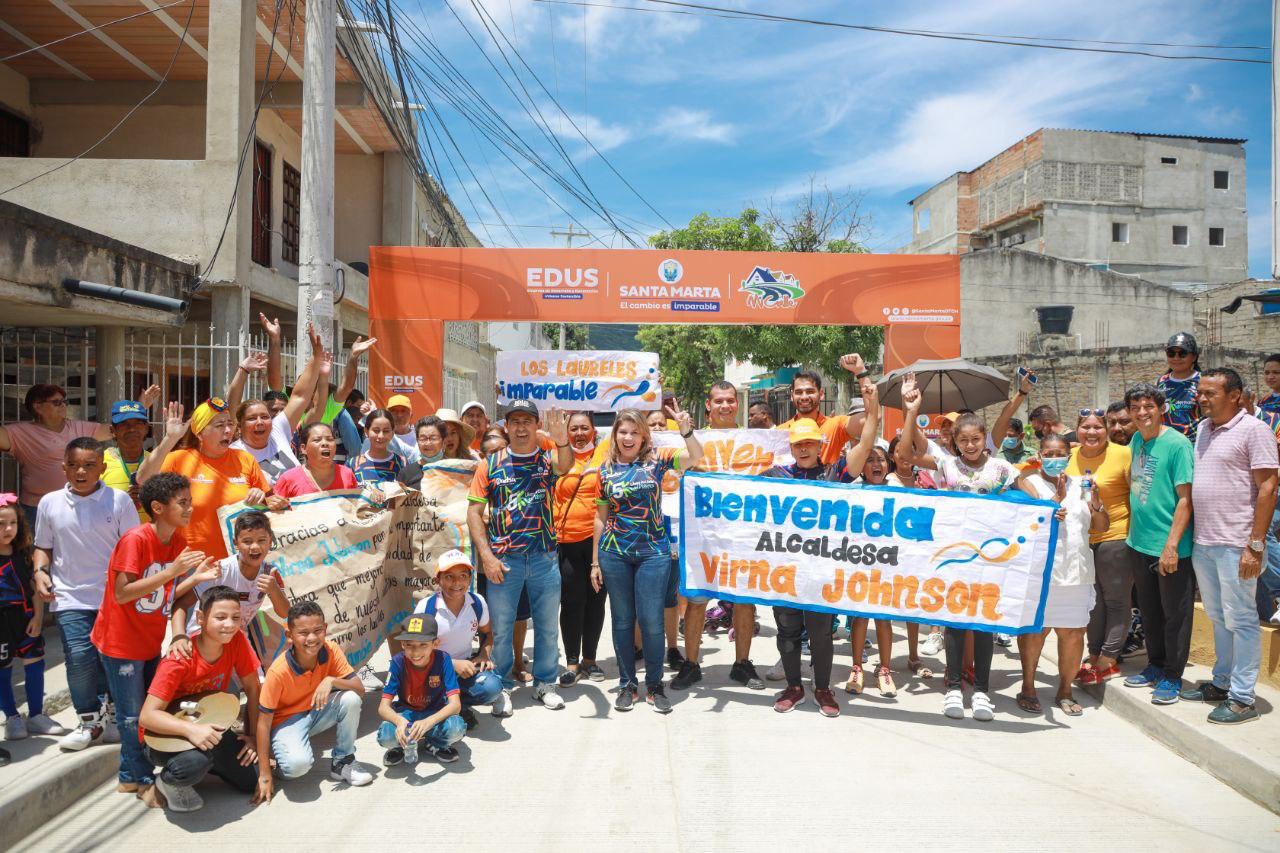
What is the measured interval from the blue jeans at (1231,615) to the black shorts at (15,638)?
6.50m

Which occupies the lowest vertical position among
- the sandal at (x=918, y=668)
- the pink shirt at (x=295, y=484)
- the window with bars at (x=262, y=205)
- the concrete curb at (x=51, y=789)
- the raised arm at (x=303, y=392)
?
the sandal at (x=918, y=668)

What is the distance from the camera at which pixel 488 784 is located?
430 cm

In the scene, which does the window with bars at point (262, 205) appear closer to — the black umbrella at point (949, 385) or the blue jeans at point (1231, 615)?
the black umbrella at point (949, 385)

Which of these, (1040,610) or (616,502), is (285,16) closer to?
(616,502)

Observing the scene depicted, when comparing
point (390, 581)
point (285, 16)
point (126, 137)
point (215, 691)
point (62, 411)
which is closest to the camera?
point (215, 691)

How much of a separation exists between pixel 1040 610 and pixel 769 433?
2.40 m

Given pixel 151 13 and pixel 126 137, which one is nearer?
pixel 151 13

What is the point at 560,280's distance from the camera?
1070 centimetres

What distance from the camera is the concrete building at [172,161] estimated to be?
9414 mm

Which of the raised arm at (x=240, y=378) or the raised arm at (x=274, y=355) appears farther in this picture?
the raised arm at (x=274, y=355)

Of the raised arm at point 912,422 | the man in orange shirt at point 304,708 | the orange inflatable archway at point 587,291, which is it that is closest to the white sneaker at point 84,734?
the man in orange shirt at point 304,708

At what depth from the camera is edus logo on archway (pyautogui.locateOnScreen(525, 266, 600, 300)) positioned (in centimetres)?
→ 1068

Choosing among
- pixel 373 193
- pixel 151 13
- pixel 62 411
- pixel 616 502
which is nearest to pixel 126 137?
pixel 151 13

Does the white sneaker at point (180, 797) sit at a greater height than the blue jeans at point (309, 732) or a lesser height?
lesser
